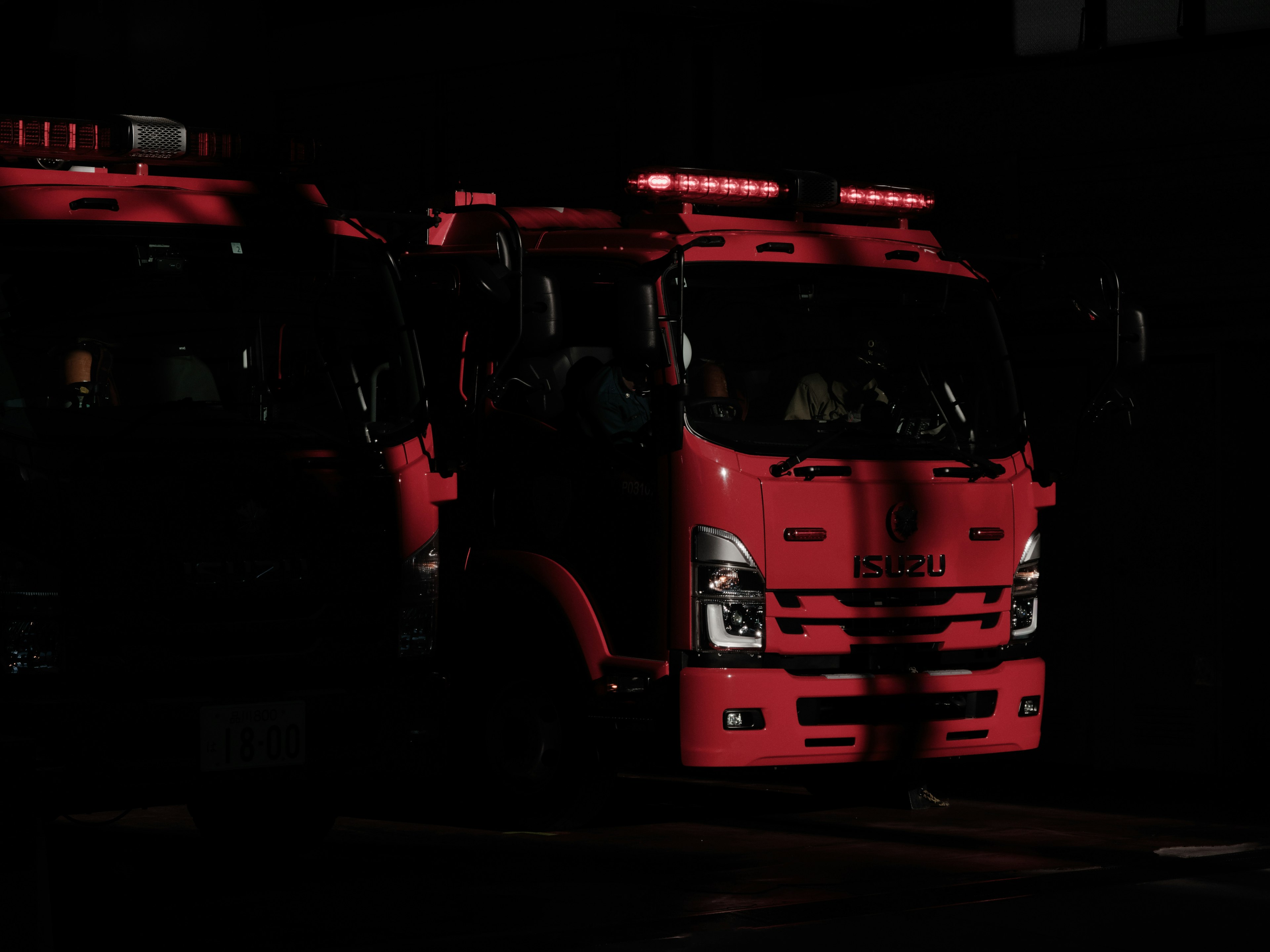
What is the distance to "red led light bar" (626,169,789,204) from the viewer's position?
11.0m

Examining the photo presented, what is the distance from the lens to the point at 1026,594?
36.2 feet

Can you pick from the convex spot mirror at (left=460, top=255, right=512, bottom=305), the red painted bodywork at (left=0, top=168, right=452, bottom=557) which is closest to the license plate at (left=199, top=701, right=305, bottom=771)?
the red painted bodywork at (left=0, top=168, right=452, bottom=557)

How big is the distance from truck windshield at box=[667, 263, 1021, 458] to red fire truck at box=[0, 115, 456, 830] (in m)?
1.55

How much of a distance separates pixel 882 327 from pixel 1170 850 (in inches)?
114

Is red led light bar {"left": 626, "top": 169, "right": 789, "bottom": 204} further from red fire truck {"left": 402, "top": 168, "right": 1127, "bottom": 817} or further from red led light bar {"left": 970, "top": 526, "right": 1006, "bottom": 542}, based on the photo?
red led light bar {"left": 970, "top": 526, "right": 1006, "bottom": 542}

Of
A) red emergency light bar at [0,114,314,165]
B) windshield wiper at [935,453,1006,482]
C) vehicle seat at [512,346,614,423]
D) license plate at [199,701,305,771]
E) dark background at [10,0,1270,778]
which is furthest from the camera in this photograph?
dark background at [10,0,1270,778]

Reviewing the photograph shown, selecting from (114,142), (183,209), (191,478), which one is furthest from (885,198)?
(191,478)

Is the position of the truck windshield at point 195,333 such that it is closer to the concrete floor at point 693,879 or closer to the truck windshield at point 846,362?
the truck windshield at point 846,362

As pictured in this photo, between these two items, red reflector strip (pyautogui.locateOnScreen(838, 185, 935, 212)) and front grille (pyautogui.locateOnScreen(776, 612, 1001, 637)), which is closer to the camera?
front grille (pyautogui.locateOnScreen(776, 612, 1001, 637))

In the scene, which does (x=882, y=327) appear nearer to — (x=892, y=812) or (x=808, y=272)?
(x=808, y=272)

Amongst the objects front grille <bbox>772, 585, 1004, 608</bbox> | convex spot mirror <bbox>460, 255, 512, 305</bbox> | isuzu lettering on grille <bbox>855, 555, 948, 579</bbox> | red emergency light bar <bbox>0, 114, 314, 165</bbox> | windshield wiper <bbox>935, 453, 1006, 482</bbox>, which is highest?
red emergency light bar <bbox>0, 114, 314, 165</bbox>

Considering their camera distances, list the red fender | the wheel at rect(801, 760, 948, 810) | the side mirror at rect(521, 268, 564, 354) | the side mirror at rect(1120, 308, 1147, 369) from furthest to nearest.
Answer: the wheel at rect(801, 760, 948, 810) → the side mirror at rect(1120, 308, 1147, 369) → the red fender → the side mirror at rect(521, 268, 564, 354)

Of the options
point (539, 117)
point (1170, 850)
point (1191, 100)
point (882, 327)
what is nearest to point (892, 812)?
point (1170, 850)

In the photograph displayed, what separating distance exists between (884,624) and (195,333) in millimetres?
3569
